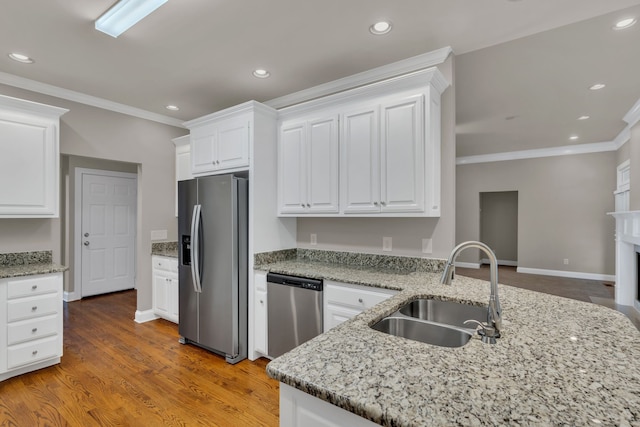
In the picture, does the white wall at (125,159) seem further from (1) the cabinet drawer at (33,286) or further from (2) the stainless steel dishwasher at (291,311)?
(2) the stainless steel dishwasher at (291,311)

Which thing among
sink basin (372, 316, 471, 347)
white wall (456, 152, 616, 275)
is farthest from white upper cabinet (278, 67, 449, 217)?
white wall (456, 152, 616, 275)

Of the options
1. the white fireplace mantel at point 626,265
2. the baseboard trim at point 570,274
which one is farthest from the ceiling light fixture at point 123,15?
the baseboard trim at point 570,274

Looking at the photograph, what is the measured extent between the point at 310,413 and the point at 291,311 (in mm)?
1816

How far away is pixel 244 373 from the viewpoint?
8.96 ft

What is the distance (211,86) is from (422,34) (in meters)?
2.17

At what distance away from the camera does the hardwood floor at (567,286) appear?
4.96 meters

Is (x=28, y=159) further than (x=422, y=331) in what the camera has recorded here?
Yes

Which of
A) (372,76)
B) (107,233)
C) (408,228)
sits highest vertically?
(372,76)

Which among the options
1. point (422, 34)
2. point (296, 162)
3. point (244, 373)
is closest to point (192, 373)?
point (244, 373)

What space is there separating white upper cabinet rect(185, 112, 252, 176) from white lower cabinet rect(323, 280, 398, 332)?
1462 mm

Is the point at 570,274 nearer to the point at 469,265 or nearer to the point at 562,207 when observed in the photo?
the point at 562,207

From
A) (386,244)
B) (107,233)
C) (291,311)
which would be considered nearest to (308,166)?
(386,244)

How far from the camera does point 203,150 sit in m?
3.41

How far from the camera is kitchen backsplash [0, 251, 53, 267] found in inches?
118
